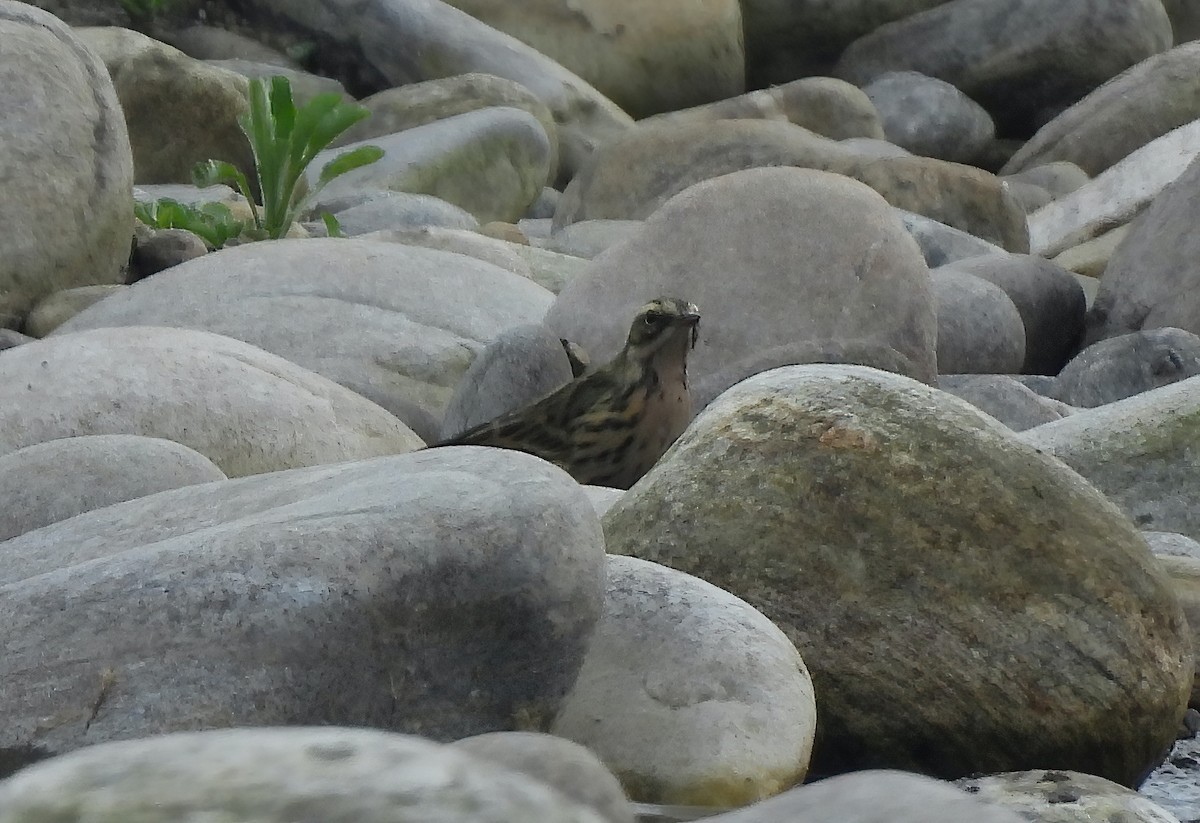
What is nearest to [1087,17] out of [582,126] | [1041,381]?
[582,126]

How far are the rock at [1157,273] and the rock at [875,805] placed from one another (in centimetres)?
765

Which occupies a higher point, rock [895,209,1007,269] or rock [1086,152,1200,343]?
rock [1086,152,1200,343]

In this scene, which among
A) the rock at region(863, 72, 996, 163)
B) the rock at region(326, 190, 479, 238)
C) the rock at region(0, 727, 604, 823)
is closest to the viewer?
the rock at region(0, 727, 604, 823)

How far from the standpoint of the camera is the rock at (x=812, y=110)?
60.8 feet

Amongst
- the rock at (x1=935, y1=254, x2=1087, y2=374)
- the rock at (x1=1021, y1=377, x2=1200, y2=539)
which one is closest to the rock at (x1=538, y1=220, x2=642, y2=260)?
→ the rock at (x1=935, y1=254, x2=1087, y2=374)

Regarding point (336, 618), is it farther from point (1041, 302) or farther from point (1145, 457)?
point (1041, 302)

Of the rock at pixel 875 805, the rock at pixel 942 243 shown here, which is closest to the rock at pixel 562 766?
the rock at pixel 875 805

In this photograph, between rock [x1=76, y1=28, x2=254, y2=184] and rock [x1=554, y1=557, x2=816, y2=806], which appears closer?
rock [x1=554, y1=557, x2=816, y2=806]

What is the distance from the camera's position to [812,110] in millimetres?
18719

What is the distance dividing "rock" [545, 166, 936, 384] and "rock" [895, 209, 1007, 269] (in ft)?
13.6

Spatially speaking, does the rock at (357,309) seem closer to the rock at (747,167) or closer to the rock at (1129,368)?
the rock at (1129,368)

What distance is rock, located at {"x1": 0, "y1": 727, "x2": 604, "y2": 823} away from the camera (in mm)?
1581

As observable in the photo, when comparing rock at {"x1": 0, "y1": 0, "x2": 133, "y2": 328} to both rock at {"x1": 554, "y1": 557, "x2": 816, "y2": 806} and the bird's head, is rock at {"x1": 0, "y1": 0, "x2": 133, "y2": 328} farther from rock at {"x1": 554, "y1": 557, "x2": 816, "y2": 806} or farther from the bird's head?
rock at {"x1": 554, "y1": 557, "x2": 816, "y2": 806}

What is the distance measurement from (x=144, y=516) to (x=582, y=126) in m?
14.7
